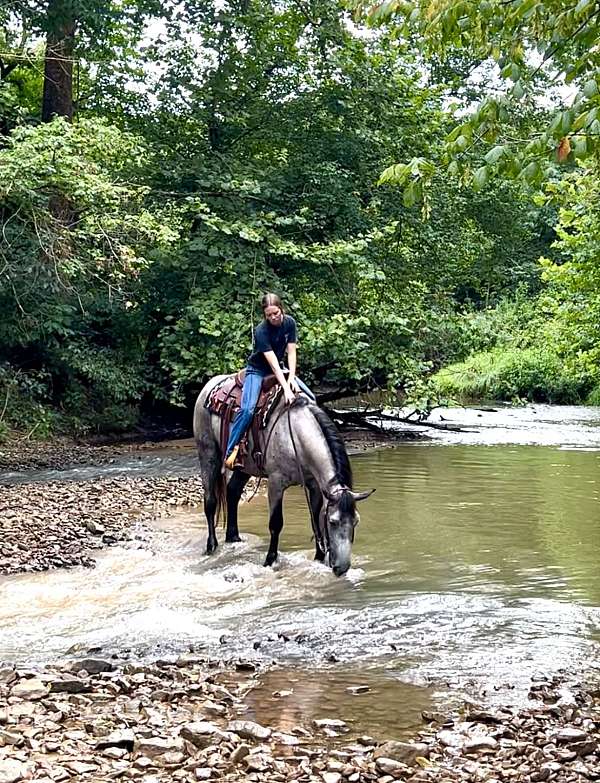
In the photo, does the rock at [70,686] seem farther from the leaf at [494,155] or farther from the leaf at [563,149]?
the leaf at [563,149]

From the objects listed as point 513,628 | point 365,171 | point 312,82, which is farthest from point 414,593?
point 312,82

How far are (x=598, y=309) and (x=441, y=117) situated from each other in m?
5.71

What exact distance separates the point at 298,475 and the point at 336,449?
0.64 metres

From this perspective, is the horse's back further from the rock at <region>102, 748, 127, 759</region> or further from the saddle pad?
the rock at <region>102, 748, 127, 759</region>

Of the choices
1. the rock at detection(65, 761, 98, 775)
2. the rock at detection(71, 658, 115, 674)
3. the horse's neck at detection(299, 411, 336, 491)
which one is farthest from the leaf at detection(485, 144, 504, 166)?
the horse's neck at detection(299, 411, 336, 491)

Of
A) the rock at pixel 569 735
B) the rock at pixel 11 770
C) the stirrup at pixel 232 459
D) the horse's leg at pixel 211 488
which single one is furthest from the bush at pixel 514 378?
the rock at pixel 11 770

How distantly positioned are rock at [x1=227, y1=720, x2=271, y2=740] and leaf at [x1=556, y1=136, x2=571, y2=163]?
3107 mm

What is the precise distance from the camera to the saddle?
9.10 meters

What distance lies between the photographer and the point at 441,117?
1942 centimetres

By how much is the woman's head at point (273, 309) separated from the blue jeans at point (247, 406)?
58 cm

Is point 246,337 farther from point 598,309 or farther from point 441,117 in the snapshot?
point 598,309

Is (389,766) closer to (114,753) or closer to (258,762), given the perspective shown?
(258,762)

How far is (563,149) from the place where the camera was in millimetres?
4102

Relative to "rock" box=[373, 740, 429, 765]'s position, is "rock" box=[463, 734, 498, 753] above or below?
below
